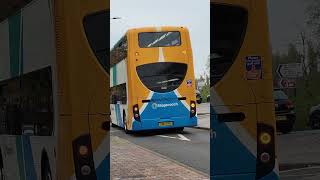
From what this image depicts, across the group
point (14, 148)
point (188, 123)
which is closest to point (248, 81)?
point (14, 148)

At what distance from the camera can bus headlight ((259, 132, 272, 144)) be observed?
6.73 metres

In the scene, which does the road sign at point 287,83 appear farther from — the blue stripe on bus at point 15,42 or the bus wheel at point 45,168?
the blue stripe on bus at point 15,42

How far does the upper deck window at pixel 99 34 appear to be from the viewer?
22.4 feet

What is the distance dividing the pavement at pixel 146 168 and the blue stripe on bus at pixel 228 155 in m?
4.97

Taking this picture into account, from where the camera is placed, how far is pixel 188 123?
24.8 meters

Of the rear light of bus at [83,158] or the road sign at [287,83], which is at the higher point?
the road sign at [287,83]

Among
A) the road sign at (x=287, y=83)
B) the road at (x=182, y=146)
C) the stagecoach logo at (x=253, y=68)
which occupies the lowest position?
the road at (x=182, y=146)

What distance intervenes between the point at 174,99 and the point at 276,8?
17.3m

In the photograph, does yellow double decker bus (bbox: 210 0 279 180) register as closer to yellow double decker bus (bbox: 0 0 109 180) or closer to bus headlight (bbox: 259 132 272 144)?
bus headlight (bbox: 259 132 272 144)

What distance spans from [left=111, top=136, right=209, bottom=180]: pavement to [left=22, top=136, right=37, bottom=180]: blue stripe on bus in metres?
3.31

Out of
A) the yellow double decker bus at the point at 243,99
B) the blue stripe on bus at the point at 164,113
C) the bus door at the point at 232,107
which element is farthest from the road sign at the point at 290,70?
the blue stripe on bus at the point at 164,113

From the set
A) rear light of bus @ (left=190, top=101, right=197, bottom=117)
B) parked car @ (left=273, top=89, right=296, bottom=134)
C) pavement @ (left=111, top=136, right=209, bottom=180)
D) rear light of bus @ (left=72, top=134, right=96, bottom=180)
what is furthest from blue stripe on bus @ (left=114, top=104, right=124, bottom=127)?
rear light of bus @ (left=72, top=134, right=96, bottom=180)

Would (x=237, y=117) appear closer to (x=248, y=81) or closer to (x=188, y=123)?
→ (x=248, y=81)

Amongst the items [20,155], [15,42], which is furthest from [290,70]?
[20,155]
